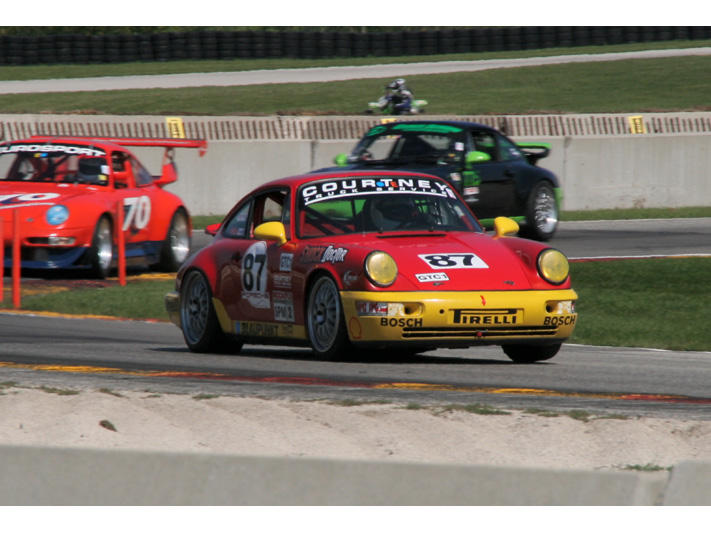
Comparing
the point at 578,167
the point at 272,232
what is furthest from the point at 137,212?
the point at 578,167

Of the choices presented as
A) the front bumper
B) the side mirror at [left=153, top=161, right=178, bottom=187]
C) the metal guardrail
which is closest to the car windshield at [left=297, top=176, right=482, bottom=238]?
→ the front bumper

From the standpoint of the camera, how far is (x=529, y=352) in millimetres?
8805

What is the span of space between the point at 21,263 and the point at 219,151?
6.64m

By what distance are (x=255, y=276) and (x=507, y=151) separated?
27.0ft

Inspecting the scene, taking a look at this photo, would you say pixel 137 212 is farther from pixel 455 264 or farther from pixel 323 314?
pixel 455 264

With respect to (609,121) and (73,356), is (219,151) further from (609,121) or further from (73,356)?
(73,356)

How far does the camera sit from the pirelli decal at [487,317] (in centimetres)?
793

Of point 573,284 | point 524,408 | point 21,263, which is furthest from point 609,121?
point 524,408

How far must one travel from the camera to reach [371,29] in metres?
51.6

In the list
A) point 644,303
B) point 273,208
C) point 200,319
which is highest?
point 273,208

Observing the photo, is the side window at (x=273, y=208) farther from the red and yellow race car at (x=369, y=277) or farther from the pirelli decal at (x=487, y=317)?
the pirelli decal at (x=487, y=317)

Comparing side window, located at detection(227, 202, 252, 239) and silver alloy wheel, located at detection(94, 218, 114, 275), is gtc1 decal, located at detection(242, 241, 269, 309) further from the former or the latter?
silver alloy wheel, located at detection(94, 218, 114, 275)

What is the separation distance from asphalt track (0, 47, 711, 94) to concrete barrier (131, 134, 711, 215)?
15457 mm

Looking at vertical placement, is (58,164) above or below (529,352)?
above
